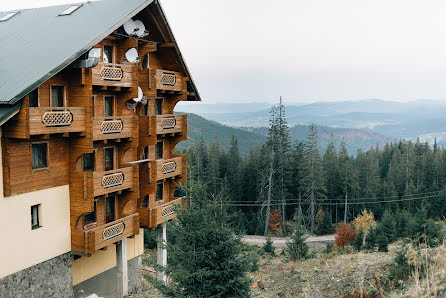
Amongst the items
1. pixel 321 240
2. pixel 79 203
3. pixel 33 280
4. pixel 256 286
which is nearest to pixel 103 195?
pixel 79 203

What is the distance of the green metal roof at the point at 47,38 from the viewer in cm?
1366

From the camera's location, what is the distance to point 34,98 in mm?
14789

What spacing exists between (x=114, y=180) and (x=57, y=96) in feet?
13.9

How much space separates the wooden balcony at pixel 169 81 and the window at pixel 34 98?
599 cm

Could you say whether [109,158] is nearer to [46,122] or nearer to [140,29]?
[46,122]

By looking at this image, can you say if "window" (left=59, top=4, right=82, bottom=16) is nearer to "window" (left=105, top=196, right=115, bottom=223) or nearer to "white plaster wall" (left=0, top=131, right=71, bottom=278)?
"white plaster wall" (left=0, top=131, right=71, bottom=278)

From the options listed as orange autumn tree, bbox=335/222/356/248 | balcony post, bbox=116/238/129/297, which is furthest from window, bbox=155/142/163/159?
orange autumn tree, bbox=335/222/356/248

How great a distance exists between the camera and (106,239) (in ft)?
57.3

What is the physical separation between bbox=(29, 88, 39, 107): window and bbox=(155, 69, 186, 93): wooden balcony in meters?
5.99

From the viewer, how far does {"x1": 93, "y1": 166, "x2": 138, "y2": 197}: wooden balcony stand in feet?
54.3

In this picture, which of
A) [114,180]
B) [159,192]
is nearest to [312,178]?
[159,192]

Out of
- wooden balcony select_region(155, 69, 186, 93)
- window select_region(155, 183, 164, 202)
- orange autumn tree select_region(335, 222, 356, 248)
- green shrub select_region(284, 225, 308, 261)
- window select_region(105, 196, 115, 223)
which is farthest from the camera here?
orange autumn tree select_region(335, 222, 356, 248)

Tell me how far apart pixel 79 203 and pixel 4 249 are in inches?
130

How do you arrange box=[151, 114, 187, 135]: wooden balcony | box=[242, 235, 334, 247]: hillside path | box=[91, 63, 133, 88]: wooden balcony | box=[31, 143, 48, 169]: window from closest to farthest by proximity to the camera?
box=[31, 143, 48, 169]: window < box=[91, 63, 133, 88]: wooden balcony < box=[151, 114, 187, 135]: wooden balcony < box=[242, 235, 334, 247]: hillside path
